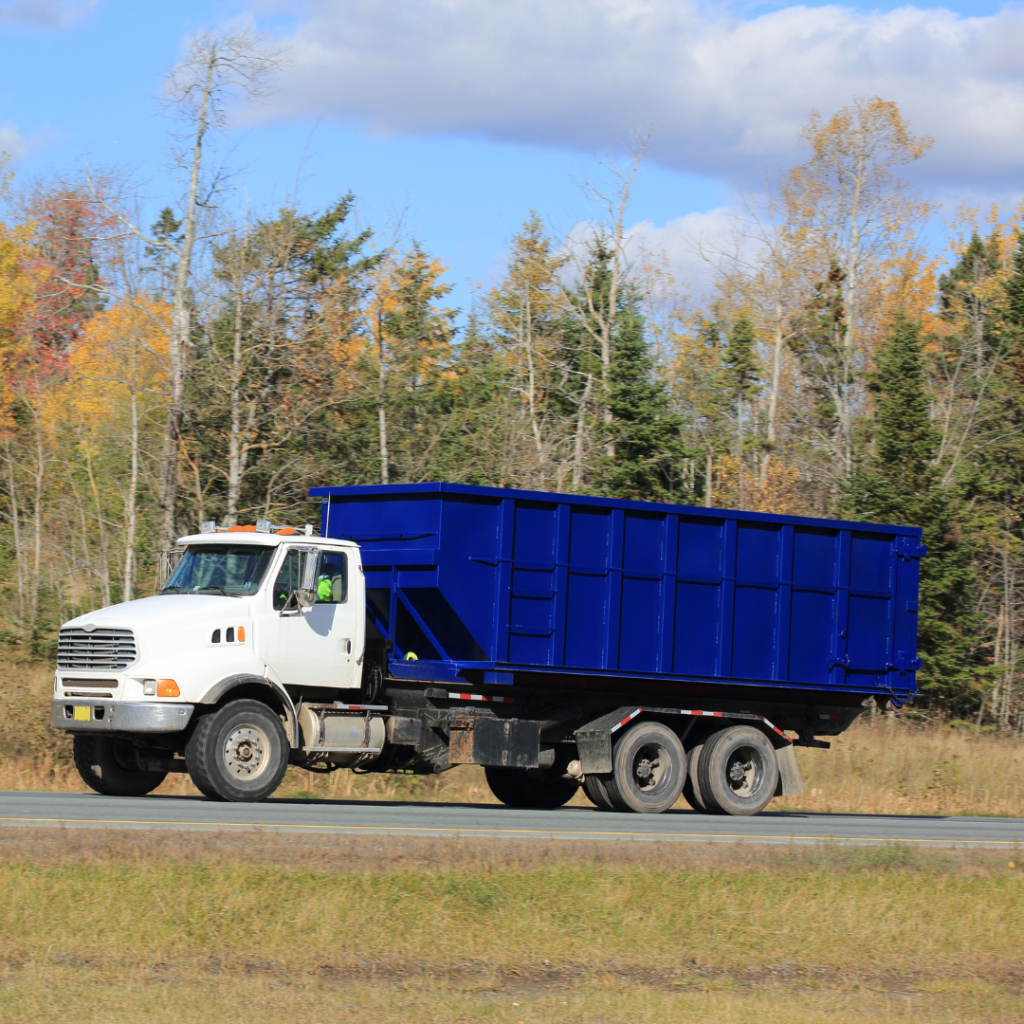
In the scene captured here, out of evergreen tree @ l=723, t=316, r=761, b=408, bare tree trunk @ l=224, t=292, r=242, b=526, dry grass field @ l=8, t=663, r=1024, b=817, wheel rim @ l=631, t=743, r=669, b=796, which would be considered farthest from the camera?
evergreen tree @ l=723, t=316, r=761, b=408

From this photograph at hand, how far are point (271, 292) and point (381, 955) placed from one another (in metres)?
24.2

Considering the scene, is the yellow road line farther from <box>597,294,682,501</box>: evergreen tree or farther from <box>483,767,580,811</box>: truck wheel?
<box>597,294,682,501</box>: evergreen tree

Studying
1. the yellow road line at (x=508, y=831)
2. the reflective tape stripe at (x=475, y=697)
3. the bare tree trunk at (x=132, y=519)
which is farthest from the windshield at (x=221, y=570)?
the bare tree trunk at (x=132, y=519)

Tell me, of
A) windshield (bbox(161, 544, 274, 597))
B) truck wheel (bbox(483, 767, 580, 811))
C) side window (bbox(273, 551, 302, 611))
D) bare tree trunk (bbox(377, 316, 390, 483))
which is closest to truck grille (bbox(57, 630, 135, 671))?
windshield (bbox(161, 544, 274, 597))

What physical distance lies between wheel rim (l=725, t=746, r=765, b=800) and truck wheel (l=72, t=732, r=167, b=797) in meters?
6.71

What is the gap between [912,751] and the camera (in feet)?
78.8

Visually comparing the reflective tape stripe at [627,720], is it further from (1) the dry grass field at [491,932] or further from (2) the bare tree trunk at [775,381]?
(2) the bare tree trunk at [775,381]

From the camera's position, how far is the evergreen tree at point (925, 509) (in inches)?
1359

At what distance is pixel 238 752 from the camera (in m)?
14.9

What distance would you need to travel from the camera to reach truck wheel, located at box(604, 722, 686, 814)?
16953 mm

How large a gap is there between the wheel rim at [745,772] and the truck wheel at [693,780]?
403 mm

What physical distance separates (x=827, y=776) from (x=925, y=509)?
13.2m

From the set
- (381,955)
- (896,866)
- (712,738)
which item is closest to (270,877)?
(381,955)

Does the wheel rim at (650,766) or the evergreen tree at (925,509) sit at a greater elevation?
the evergreen tree at (925,509)
